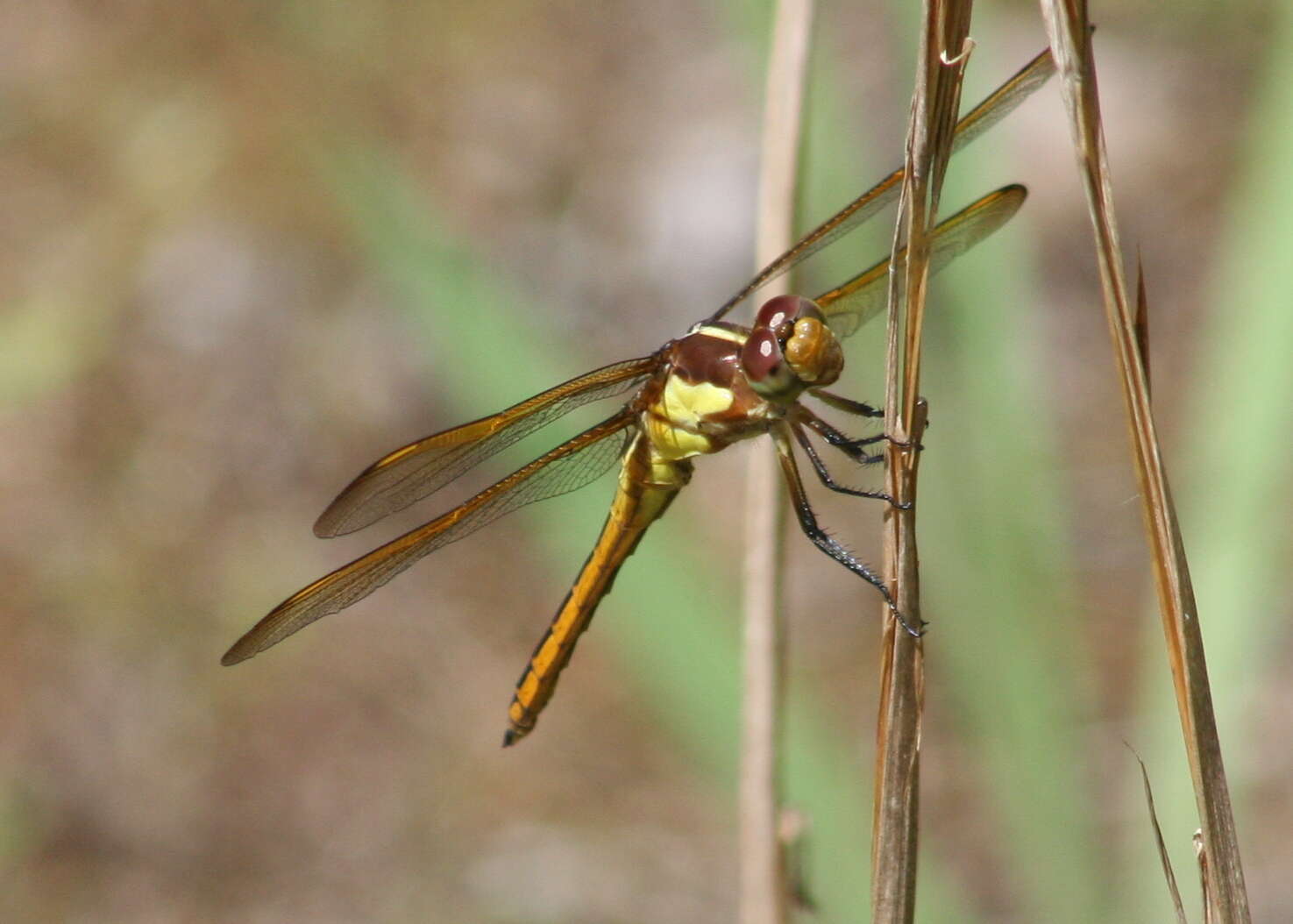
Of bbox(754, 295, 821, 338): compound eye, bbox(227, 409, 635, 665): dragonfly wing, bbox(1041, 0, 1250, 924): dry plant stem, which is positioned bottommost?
bbox(1041, 0, 1250, 924): dry plant stem

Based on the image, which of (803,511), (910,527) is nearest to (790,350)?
(803,511)

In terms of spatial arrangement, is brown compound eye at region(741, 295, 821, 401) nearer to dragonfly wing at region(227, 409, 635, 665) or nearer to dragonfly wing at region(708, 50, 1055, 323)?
dragonfly wing at region(708, 50, 1055, 323)

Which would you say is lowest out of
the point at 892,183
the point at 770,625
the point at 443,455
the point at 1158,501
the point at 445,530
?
the point at 1158,501

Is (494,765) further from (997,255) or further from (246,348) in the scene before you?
(997,255)

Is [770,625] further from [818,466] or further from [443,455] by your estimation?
[443,455]

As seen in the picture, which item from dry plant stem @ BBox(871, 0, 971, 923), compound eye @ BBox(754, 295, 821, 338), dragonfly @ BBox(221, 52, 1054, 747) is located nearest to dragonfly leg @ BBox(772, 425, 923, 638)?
dragonfly @ BBox(221, 52, 1054, 747)
